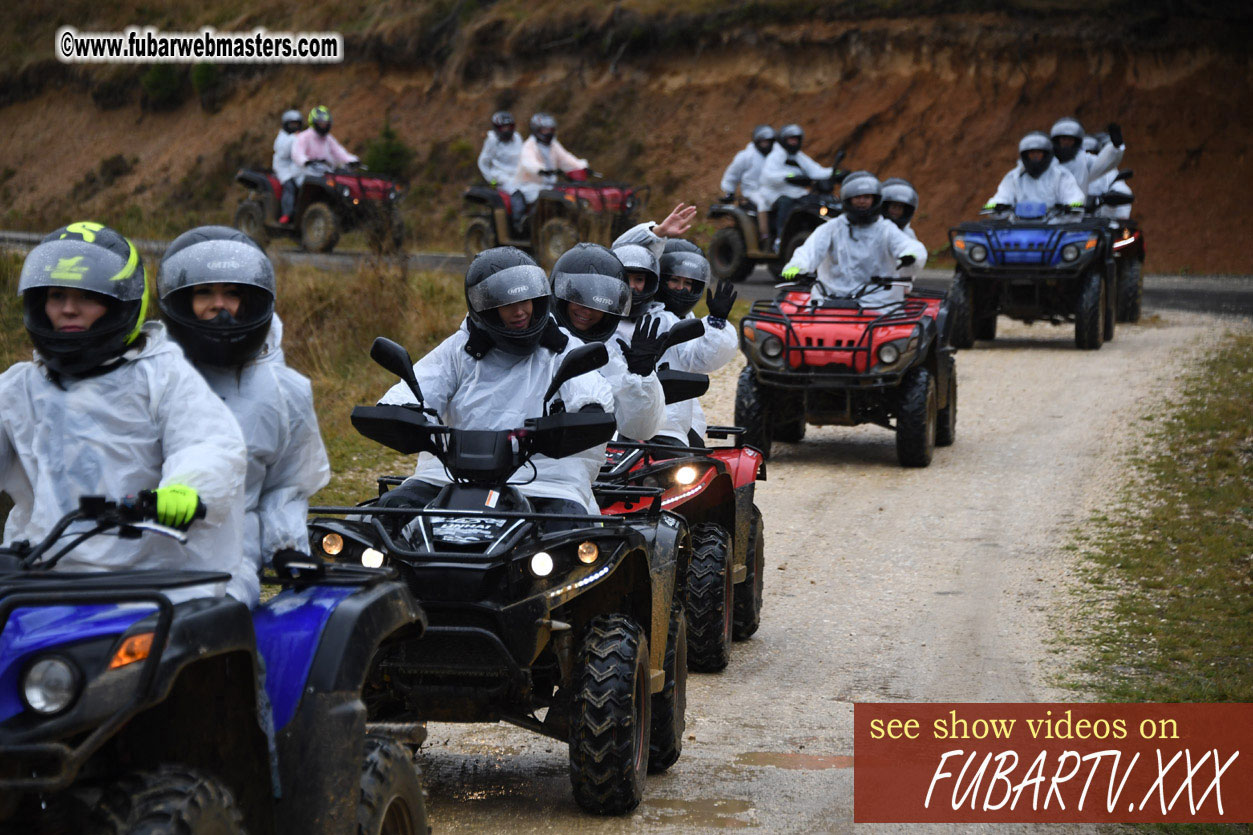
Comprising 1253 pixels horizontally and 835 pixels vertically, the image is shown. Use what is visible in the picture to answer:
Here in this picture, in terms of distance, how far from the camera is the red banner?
571 centimetres

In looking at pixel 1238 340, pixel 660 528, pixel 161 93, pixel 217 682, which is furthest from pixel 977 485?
pixel 161 93

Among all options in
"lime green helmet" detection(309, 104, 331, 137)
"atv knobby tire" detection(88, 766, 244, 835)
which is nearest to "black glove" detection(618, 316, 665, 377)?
"atv knobby tire" detection(88, 766, 244, 835)

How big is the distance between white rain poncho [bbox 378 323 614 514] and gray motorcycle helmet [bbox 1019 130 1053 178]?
13.2 meters

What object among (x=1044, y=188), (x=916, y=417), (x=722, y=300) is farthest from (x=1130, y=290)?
(x=722, y=300)

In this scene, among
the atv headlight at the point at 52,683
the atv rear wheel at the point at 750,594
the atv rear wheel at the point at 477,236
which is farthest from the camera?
the atv rear wheel at the point at 477,236

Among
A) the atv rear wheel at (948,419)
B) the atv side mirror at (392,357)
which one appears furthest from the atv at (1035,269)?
the atv side mirror at (392,357)

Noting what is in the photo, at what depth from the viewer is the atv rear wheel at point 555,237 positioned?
2366 centimetres

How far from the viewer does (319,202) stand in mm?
25953

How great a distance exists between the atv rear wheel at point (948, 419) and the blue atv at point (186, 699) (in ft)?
32.0

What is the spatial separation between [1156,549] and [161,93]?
1500 inches

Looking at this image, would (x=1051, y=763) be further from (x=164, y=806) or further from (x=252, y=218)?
(x=252, y=218)

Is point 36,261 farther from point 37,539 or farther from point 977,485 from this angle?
point 977,485

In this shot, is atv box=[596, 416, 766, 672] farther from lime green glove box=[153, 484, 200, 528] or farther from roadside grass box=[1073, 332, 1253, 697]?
lime green glove box=[153, 484, 200, 528]

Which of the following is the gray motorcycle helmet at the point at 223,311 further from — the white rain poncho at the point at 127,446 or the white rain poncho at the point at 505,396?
the white rain poncho at the point at 505,396
